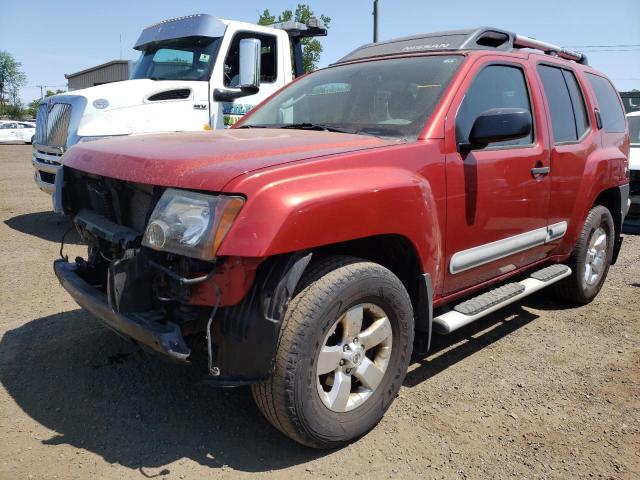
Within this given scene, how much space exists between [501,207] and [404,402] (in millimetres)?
1310

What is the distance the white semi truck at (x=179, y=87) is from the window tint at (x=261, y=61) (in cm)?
1

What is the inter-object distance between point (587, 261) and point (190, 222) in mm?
3817

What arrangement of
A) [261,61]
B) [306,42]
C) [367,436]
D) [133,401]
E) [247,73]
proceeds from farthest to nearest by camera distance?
[306,42] → [261,61] → [247,73] → [133,401] → [367,436]

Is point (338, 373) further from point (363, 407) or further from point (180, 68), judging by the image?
point (180, 68)

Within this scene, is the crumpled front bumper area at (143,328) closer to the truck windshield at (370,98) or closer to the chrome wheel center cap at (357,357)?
the chrome wheel center cap at (357,357)

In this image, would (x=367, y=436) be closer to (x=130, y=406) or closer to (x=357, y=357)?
(x=357, y=357)

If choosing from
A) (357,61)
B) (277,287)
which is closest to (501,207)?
(357,61)

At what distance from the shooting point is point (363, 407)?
268 cm

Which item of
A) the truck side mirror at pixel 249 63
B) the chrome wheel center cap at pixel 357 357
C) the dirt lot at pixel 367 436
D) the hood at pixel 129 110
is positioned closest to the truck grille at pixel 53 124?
the hood at pixel 129 110

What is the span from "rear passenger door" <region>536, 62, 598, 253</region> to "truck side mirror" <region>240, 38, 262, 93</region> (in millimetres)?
3590

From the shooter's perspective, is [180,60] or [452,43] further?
[180,60]

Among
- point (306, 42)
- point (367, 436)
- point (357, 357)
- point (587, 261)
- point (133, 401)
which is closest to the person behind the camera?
point (357, 357)

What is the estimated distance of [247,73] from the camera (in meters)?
6.57

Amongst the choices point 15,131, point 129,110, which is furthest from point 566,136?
point 15,131
